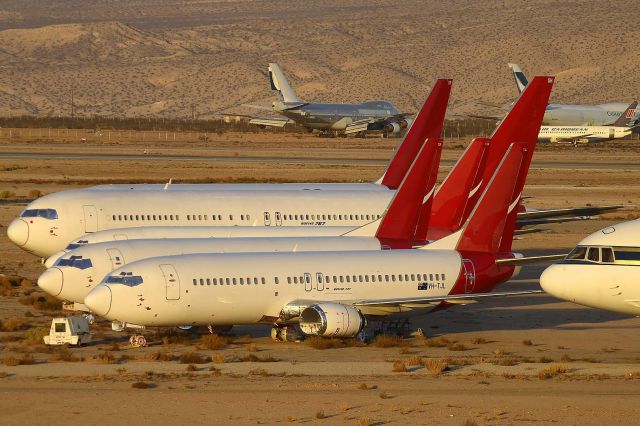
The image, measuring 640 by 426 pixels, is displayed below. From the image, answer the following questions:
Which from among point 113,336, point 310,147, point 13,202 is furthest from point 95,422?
point 310,147

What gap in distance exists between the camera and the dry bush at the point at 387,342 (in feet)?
134

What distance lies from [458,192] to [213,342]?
14.1 m

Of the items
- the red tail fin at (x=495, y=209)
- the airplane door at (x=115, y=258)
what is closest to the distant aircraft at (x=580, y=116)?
the red tail fin at (x=495, y=209)

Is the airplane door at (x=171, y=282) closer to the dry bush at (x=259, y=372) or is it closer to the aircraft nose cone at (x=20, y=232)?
the dry bush at (x=259, y=372)

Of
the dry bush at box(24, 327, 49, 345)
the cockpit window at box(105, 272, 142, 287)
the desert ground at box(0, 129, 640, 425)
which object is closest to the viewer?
the desert ground at box(0, 129, 640, 425)

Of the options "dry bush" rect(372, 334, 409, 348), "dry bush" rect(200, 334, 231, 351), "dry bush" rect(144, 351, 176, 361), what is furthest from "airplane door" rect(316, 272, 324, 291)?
"dry bush" rect(144, 351, 176, 361)

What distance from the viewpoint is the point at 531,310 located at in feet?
162

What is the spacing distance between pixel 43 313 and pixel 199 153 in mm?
88543

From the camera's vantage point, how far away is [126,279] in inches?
1522

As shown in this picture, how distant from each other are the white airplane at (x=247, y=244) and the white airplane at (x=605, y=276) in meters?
10.7

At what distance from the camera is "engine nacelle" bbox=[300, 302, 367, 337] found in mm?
39719

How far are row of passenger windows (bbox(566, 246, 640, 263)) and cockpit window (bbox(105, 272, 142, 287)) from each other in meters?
12.3

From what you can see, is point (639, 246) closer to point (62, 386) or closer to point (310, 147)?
point (62, 386)

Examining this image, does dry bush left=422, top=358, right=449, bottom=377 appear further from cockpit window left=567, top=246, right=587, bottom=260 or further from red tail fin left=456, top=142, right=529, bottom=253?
red tail fin left=456, top=142, right=529, bottom=253
